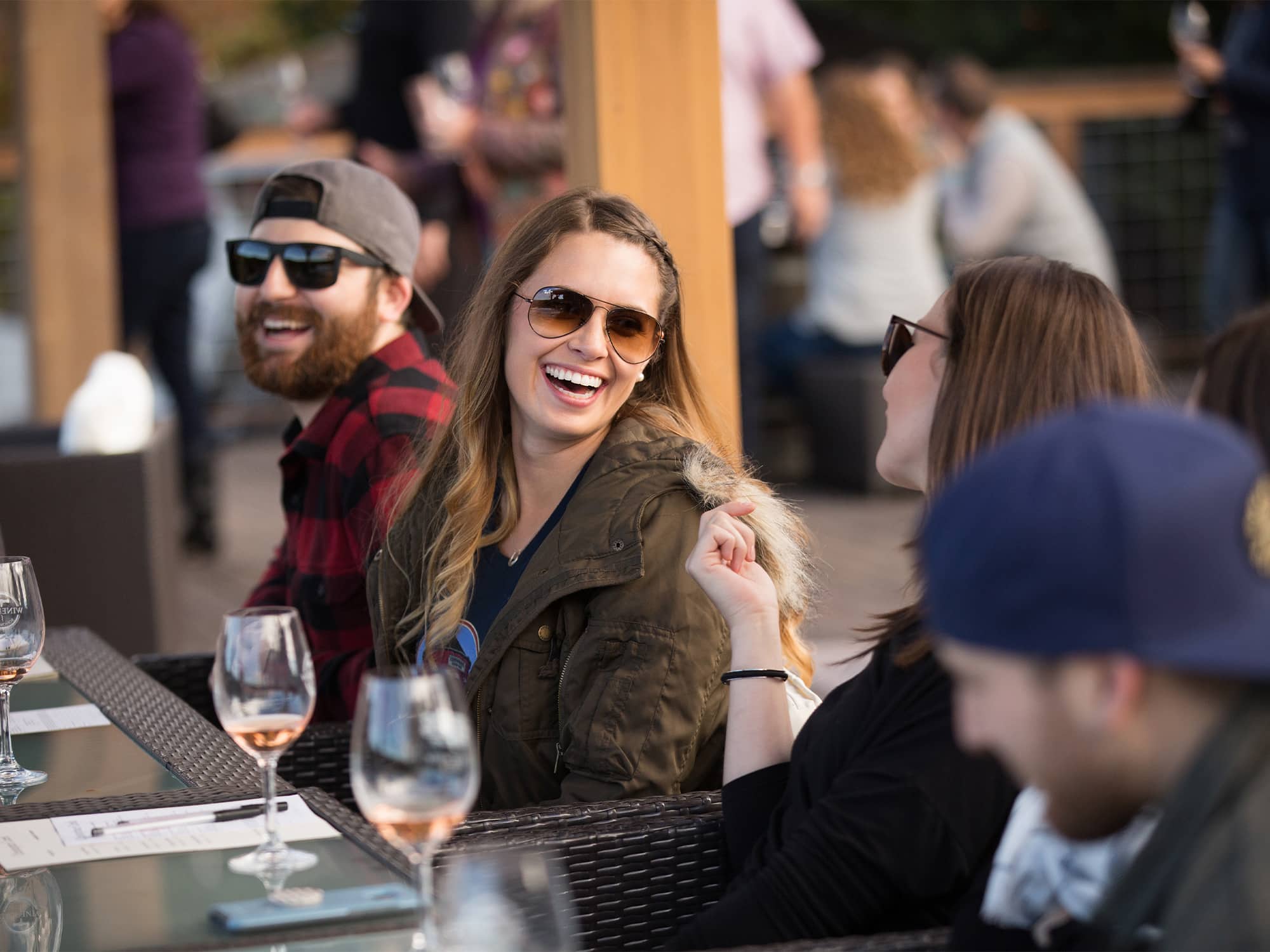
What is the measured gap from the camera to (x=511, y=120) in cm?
596

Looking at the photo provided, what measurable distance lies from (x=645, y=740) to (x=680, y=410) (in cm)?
64

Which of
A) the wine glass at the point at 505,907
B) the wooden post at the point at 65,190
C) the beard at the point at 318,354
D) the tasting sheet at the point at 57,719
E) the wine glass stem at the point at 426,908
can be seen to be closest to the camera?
the wine glass at the point at 505,907

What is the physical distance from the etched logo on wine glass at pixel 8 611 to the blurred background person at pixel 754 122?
12.0ft

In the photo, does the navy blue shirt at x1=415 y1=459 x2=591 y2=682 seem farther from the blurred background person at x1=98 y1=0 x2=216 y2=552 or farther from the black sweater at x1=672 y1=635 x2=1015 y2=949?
the blurred background person at x1=98 y1=0 x2=216 y2=552

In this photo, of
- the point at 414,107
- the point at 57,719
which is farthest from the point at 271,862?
the point at 414,107

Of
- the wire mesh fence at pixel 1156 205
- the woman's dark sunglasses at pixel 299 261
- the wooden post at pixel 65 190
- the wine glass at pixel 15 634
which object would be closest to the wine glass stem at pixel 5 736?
the wine glass at pixel 15 634

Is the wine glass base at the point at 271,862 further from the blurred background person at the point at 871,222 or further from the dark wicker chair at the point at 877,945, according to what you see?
the blurred background person at the point at 871,222

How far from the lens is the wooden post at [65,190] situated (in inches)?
248

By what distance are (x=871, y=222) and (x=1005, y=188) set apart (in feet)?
2.02

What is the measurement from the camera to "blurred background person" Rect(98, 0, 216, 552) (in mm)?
6539

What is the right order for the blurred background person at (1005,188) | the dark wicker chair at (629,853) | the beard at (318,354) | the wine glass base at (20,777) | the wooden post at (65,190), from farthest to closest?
the blurred background person at (1005,188) < the wooden post at (65,190) < the beard at (318,354) < the wine glass base at (20,777) < the dark wicker chair at (629,853)

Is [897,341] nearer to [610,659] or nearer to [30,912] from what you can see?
[610,659]

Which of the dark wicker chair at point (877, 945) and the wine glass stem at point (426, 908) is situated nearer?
the wine glass stem at point (426, 908)

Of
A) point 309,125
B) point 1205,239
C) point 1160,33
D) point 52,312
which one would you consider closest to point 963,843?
point 52,312
